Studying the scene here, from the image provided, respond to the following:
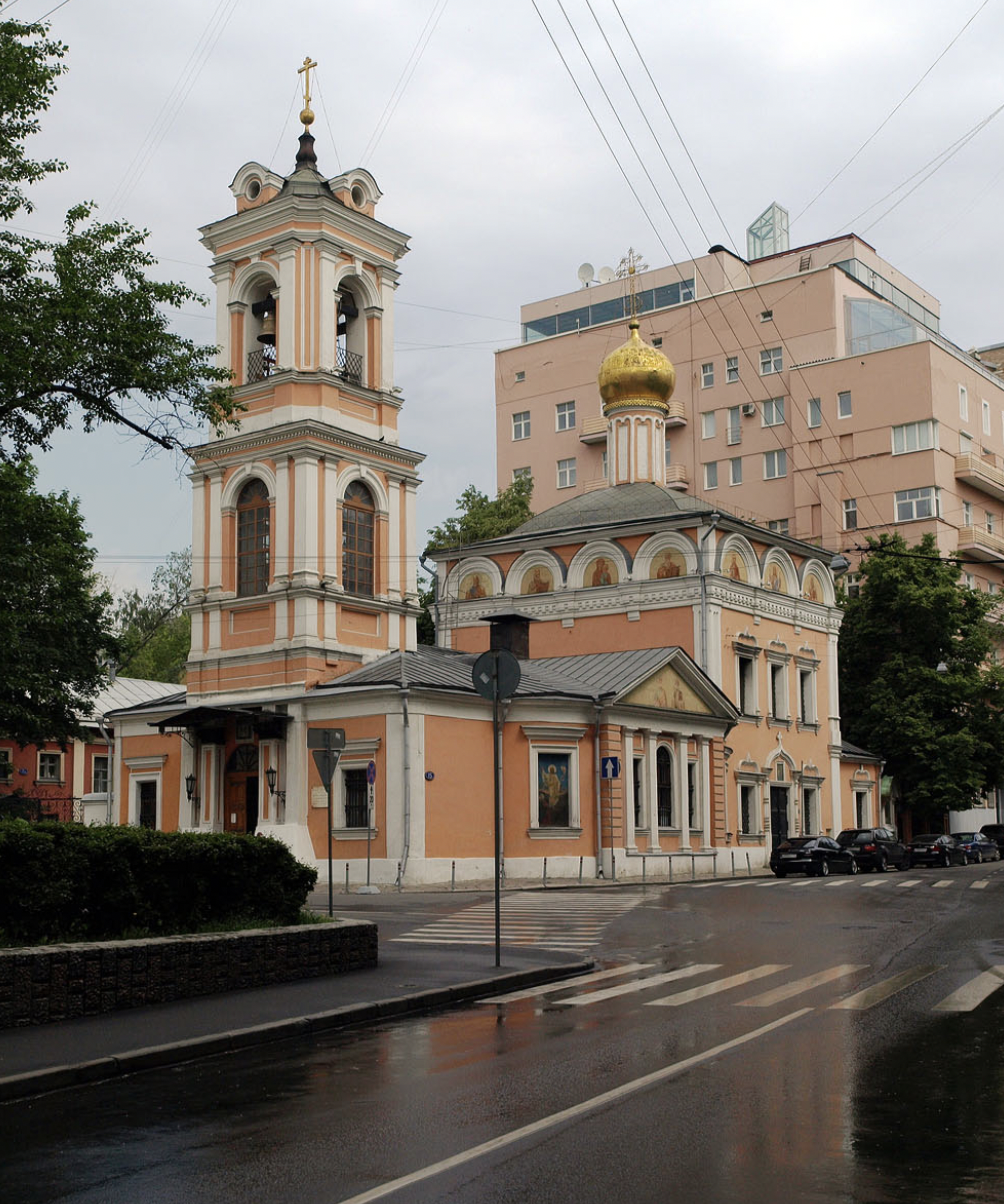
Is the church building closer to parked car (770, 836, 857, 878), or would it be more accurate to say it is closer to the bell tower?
the bell tower

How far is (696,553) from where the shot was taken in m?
42.7

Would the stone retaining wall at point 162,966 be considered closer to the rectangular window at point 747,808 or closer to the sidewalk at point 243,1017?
the sidewalk at point 243,1017

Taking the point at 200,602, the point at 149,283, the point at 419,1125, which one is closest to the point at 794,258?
the point at 200,602

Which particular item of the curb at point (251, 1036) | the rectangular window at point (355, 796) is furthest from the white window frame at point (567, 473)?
the curb at point (251, 1036)

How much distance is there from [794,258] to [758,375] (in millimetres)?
8242

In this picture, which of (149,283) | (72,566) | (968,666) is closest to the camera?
(149,283)

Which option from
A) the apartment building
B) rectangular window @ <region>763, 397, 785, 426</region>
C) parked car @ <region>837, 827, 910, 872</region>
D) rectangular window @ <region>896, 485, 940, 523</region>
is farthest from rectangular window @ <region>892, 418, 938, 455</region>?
parked car @ <region>837, 827, 910, 872</region>

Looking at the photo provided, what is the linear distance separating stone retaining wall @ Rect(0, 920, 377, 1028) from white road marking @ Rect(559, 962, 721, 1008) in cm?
245

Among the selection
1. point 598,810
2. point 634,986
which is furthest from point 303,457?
point 634,986

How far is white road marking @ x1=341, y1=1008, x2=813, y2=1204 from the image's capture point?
5926mm

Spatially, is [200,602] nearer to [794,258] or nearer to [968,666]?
[968,666]

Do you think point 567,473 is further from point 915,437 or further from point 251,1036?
point 251,1036

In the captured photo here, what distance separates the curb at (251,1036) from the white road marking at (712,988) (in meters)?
1.63

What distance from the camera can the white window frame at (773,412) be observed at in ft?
219
